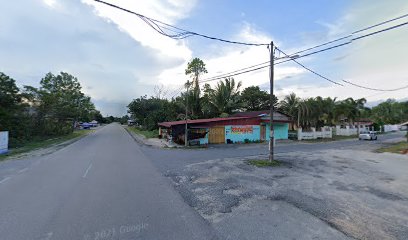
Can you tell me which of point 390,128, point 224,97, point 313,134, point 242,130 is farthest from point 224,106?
point 390,128

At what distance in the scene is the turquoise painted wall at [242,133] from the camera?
86.2ft

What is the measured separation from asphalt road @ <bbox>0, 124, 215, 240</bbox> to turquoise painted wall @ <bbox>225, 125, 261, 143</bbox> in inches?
701

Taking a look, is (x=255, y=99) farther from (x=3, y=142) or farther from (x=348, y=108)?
(x=3, y=142)

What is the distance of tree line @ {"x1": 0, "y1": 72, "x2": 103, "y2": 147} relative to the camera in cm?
2291

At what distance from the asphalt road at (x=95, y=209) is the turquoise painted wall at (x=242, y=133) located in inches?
701

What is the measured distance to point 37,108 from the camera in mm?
31000

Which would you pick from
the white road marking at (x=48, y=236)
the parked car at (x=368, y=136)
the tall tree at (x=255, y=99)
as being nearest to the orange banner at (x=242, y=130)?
the parked car at (x=368, y=136)

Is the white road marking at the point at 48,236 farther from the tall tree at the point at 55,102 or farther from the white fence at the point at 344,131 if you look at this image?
the white fence at the point at 344,131

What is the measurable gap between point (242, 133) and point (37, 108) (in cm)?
2774

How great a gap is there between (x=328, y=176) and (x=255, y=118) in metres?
18.6

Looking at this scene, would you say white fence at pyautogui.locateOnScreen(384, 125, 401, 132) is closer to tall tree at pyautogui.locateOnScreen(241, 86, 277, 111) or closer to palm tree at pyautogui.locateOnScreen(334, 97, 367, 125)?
palm tree at pyautogui.locateOnScreen(334, 97, 367, 125)

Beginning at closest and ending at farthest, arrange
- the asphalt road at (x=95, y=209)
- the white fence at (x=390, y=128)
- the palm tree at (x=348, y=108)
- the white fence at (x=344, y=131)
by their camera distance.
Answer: the asphalt road at (x=95, y=209) < the white fence at (x=344, y=131) < the palm tree at (x=348, y=108) < the white fence at (x=390, y=128)

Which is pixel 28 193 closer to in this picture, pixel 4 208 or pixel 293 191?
pixel 4 208

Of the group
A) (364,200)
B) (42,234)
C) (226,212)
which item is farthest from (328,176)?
(42,234)
